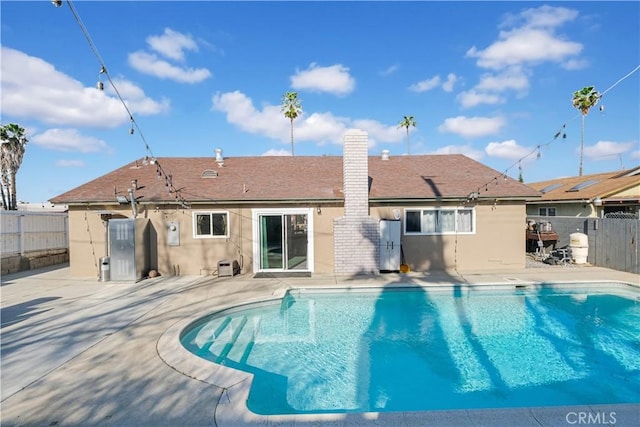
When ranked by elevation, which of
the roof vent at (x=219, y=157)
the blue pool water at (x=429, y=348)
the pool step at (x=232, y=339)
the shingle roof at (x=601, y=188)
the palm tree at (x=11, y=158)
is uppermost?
the palm tree at (x=11, y=158)

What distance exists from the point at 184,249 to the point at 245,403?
8.40m

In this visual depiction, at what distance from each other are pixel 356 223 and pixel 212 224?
4877mm

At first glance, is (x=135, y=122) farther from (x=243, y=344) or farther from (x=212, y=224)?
(x=243, y=344)

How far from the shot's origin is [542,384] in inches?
187

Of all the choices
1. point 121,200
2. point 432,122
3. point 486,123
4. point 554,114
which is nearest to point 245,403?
point 121,200

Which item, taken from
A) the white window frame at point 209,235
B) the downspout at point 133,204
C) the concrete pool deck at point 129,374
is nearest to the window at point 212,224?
the white window frame at point 209,235

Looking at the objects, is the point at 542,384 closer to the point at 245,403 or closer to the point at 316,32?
the point at 245,403

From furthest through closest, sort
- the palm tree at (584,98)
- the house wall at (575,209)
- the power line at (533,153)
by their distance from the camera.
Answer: the palm tree at (584,98) < the house wall at (575,209) < the power line at (533,153)

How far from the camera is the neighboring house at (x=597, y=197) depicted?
570 inches

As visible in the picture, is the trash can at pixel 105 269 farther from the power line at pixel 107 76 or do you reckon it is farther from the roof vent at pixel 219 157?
the roof vent at pixel 219 157

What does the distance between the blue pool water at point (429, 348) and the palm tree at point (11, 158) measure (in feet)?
99.3

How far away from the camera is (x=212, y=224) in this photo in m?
11.1

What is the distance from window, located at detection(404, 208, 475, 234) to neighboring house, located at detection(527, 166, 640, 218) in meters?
5.96

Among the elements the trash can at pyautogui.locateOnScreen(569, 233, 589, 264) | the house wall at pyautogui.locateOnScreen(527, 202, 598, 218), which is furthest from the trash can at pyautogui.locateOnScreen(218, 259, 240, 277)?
the house wall at pyautogui.locateOnScreen(527, 202, 598, 218)
